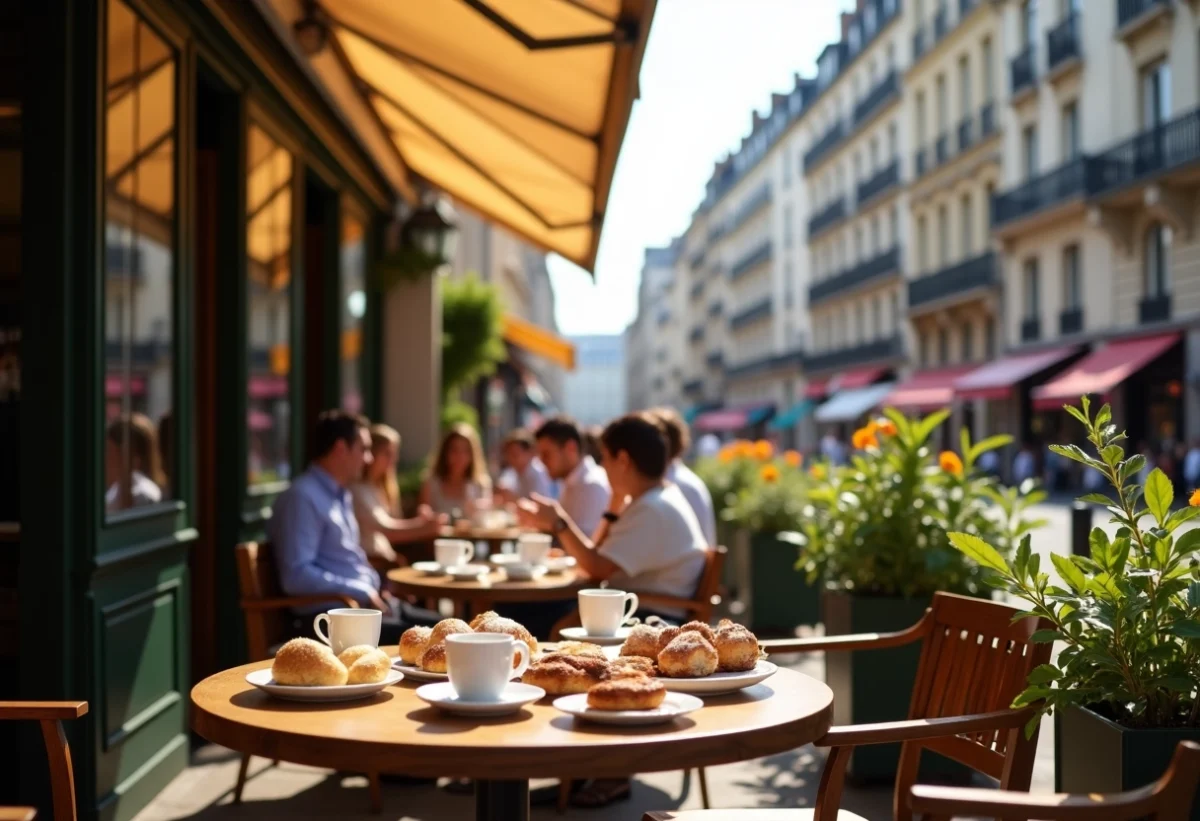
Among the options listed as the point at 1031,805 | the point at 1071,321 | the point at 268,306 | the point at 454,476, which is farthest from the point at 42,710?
the point at 1071,321

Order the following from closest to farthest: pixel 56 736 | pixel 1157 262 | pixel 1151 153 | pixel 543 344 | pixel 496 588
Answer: pixel 56 736, pixel 496 588, pixel 543 344, pixel 1151 153, pixel 1157 262

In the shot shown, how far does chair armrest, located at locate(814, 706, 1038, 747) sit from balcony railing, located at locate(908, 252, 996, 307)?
109ft

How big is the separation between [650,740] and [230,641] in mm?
5059

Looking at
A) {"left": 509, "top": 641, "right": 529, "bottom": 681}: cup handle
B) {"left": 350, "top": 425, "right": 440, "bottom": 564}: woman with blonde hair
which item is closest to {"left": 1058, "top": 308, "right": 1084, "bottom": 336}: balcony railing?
{"left": 350, "top": 425, "right": 440, "bottom": 564}: woman with blonde hair

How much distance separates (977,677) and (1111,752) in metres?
0.63

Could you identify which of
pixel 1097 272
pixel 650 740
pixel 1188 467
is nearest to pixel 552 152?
pixel 650 740

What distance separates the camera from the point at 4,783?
184 inches

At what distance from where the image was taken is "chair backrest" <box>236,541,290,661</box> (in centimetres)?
527

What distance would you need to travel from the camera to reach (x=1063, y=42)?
2972 centimetres

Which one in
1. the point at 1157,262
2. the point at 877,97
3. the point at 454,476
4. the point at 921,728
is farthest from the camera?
the point at 877,97

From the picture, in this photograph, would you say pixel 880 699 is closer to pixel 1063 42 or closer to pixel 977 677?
pixel 977 677

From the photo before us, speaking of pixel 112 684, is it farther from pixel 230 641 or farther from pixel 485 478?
pixel 485 478

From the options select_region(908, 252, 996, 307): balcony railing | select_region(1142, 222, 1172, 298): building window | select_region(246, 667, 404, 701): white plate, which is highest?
select_region(908, 252, 996, 307): balcony railing

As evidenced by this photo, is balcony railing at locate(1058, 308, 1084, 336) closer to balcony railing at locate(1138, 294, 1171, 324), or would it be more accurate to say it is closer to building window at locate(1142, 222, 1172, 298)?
building window at locate(1142, 222, 1172, 298)
